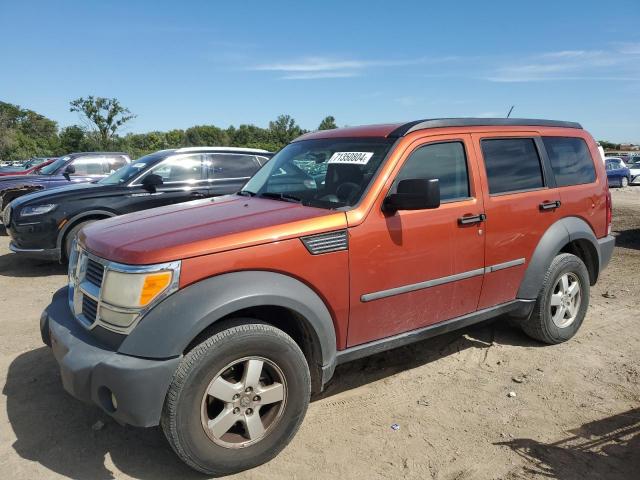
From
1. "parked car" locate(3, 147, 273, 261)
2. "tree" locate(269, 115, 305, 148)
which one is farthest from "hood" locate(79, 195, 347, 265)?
"tree" locate(269, 115, 305, 148)

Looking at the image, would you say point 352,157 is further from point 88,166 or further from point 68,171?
point 88,166

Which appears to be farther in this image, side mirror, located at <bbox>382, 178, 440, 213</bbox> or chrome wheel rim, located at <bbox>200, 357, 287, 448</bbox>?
side mirror, located at <bbox>382, 178, 440, 213</bbox>

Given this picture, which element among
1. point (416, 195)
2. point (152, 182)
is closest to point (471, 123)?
point (416, 195)

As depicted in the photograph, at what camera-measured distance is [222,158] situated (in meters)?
7.88

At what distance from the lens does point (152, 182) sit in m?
7.03

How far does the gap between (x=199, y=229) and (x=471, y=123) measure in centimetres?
230

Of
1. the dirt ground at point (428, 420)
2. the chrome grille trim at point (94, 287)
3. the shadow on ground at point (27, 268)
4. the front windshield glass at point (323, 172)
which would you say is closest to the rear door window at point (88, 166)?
the shadow on ground at point (27, 268)

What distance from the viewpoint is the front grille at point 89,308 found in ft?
8.77

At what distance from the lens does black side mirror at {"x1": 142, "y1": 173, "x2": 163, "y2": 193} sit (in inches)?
277

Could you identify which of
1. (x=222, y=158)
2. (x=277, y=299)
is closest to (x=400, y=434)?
(x=277, y=299)

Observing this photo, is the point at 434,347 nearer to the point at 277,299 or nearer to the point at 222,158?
the point at 277,299

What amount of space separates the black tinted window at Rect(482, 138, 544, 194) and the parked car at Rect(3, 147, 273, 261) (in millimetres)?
3339

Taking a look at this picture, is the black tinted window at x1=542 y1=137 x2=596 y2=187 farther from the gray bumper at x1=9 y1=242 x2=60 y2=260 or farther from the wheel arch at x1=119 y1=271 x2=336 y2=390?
the gray bumper at x1=9 y1=242 x2=60 y2=260

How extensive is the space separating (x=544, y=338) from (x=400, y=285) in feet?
6.55
